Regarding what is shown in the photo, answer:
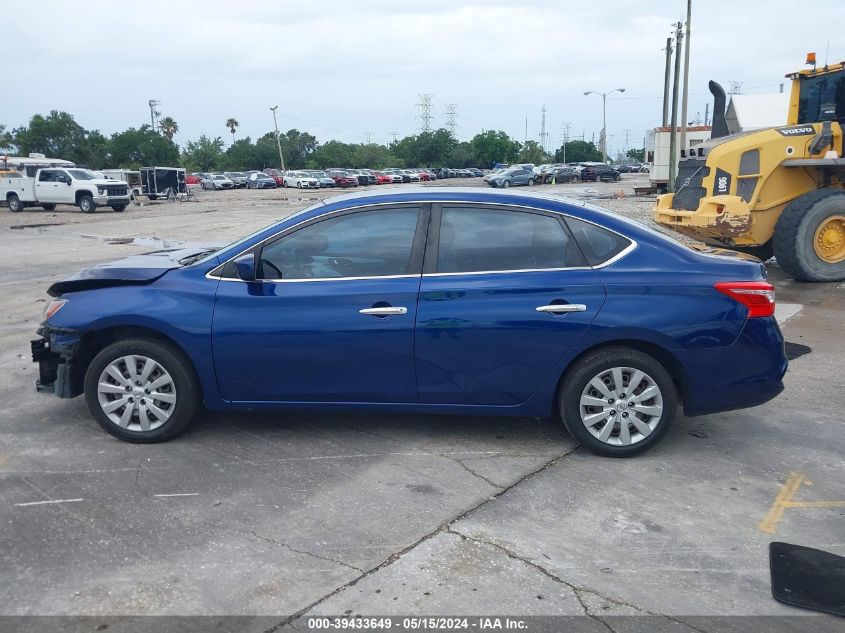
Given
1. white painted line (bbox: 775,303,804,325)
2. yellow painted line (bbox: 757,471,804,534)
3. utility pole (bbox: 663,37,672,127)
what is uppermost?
utility pole (bbox: 663,37,672,127)

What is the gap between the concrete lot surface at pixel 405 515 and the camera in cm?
341

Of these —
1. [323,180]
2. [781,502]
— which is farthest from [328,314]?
[323,180]

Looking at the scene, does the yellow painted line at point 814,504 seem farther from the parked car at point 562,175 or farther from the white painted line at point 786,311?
the parked car at point 562,175

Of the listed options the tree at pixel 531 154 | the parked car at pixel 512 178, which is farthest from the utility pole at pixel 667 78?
the tree at pixel 531 154

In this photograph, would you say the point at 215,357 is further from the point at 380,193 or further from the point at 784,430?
the point at 784,430

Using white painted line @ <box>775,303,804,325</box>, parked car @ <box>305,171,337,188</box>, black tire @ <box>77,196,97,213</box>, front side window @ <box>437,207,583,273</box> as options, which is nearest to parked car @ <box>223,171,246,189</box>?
parked car @ <box>305,171,337,188</box>

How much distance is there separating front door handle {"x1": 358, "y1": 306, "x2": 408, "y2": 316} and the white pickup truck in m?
29.0

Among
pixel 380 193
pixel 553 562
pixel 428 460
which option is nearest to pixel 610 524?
pixel 553 562

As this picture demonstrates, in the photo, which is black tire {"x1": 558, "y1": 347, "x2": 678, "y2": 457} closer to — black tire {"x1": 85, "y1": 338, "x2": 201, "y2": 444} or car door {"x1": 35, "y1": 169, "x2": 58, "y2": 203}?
black tire {"x1": 85, "y1": 338, "x2": 201, "y2": 444}

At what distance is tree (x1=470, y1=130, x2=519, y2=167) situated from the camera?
114 metres

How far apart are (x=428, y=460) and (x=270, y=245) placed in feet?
5.54

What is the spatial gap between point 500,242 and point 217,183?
185 feet

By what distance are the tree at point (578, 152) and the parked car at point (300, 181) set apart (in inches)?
2731

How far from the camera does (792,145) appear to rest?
11.4m
